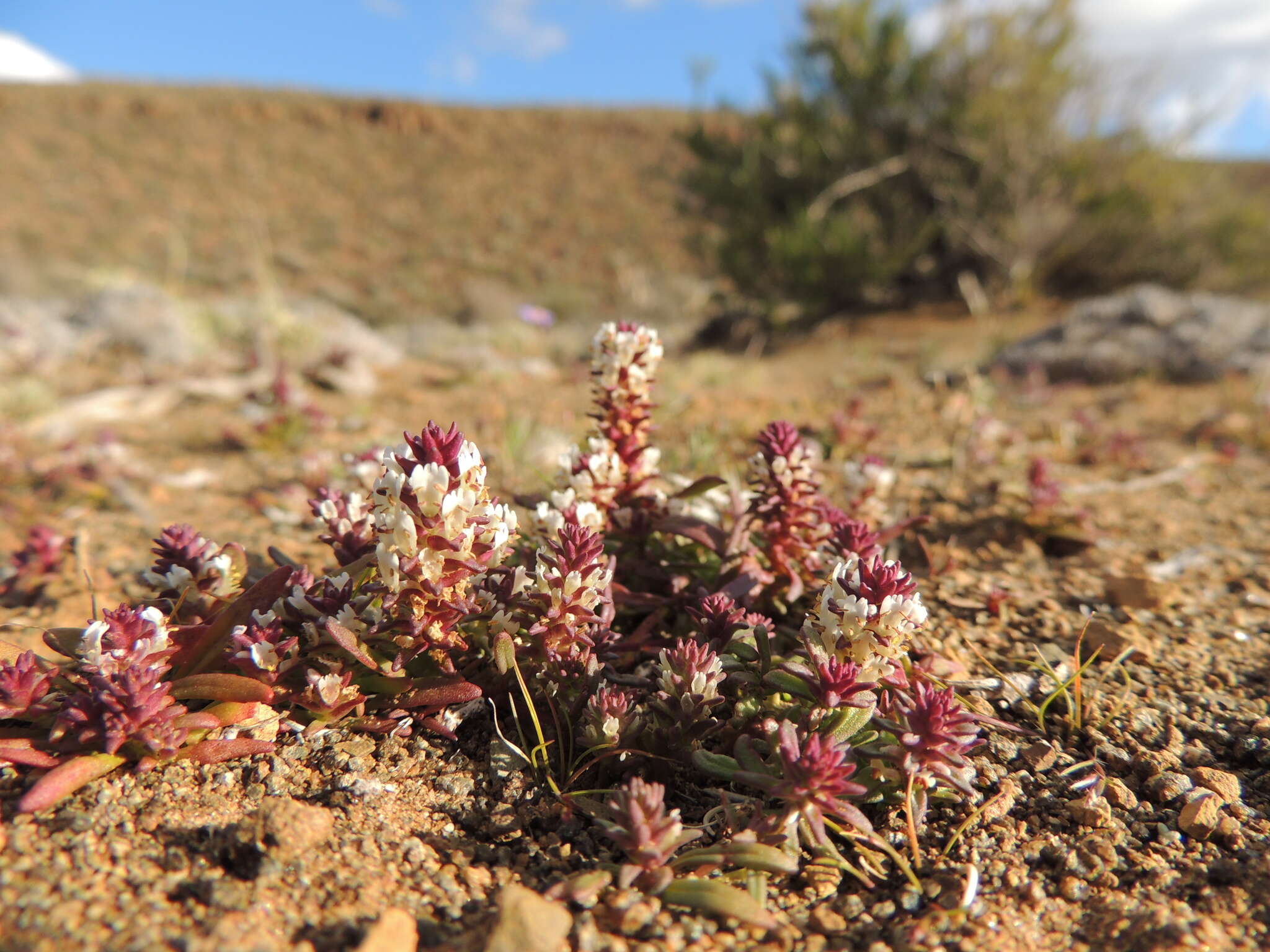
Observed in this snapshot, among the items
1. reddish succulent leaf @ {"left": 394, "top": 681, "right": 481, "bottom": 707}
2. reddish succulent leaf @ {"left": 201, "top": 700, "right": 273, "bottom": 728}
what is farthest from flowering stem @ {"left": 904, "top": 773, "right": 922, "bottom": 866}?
reddish succulent leaf @ {"left": 201, "top": 700, "right": 273, "bottom": 728}

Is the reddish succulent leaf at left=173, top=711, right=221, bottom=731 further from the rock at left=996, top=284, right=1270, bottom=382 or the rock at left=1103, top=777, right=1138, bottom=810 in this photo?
the rock at left=996, top=284, right=1270, bottom=382

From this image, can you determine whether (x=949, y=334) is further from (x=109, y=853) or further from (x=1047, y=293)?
(x=109, y=853)

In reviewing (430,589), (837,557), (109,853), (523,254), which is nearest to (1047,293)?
(837,557)

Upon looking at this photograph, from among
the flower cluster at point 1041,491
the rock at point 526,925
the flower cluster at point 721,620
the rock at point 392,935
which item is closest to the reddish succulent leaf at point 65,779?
the rock at point 392,935

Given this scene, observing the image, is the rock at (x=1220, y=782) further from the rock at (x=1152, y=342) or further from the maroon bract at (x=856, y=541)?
the rock at (x=1152, y=342)

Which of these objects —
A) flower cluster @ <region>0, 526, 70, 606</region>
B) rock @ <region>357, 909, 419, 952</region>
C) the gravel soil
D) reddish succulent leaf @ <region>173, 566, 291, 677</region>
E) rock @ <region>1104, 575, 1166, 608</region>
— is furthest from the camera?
flower cluster @ <region>0, 526, 70, 606</region>


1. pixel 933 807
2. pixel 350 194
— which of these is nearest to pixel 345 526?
pixel 933 807
